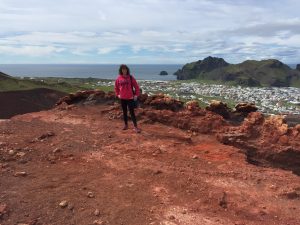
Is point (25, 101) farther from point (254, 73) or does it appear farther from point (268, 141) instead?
point (254, 73)

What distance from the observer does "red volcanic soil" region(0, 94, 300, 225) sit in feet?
26.8

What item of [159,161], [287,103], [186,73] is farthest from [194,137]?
[186,73]

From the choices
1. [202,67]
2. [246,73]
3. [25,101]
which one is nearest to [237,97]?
[25,101]

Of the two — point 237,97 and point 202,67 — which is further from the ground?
point 202,67

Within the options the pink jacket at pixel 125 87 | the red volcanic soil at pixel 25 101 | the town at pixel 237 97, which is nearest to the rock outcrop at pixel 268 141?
the pink jacket at pixel 125 87

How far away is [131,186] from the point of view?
30.6 feet

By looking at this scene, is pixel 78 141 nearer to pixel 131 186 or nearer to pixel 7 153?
pixel 7 153

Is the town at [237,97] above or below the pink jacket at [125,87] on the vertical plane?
below

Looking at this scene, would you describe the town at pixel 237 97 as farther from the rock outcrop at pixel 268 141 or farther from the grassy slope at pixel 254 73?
the rock outcrop at pixel 268 141

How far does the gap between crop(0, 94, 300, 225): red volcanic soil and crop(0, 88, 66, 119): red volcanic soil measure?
27.9 m

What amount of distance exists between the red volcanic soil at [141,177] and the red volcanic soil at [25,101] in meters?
27.9

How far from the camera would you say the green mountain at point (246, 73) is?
471 feet

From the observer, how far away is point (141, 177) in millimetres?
9828

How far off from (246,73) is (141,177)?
143 metres
